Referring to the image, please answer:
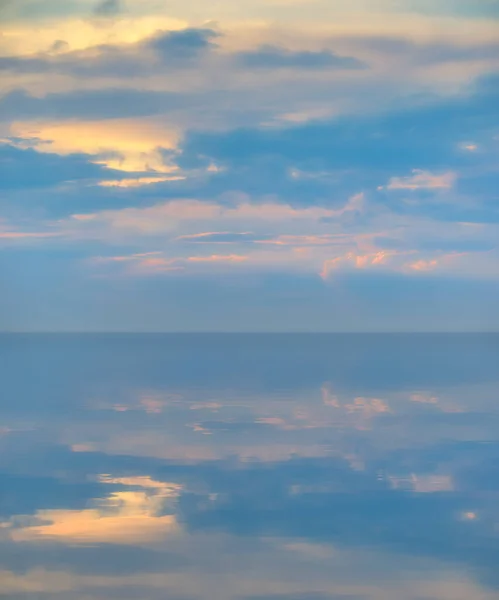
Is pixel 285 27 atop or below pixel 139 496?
atop

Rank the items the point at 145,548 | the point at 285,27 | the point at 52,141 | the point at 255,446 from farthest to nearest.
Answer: the point at 52,141 → the point at 285,27 → the point at 255,446 → the point at 145,548

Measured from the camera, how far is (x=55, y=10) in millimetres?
6746

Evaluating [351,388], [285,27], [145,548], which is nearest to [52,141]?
[285,27]

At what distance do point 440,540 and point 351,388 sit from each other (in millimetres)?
6461

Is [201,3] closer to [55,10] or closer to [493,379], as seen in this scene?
[55,10]

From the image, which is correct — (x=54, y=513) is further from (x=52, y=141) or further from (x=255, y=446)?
(x=52, y=141)

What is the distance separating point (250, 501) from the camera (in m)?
4.31

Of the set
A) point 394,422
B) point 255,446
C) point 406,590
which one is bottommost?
point 406,590

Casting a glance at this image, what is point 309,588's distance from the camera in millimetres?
3125

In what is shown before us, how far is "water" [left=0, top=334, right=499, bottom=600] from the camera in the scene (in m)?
3.22

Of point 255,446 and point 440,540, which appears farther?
point 255,446

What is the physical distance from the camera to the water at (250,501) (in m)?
3.22

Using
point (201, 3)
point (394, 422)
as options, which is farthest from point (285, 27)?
point (394, 422)

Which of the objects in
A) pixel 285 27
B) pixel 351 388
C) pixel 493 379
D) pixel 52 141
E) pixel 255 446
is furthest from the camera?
pixel 493 379
